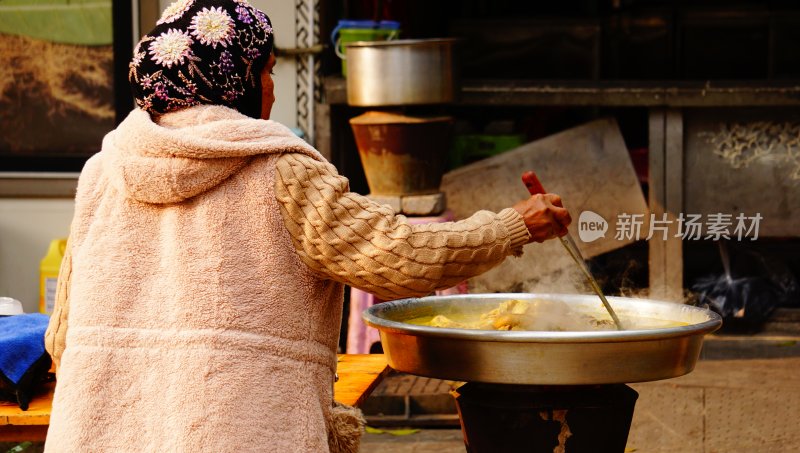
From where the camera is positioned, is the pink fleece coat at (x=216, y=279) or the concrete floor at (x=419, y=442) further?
the concrete floor at (x=419, y=442)

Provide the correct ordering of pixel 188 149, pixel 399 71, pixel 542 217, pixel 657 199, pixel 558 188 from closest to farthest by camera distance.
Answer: pixel 188 149, pixel 542 217, pixel 399 71, pixel 657 199, pixel 558 188

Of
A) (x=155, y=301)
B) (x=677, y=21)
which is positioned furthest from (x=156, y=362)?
(x=677, y=21)

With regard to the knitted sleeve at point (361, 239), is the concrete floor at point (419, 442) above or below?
below

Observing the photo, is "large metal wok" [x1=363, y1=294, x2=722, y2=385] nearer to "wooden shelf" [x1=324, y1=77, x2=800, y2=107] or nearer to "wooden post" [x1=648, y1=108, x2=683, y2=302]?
"wooden shelf" [x1=324, y1=77, x2=800, y2=107]

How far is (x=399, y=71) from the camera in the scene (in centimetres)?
737

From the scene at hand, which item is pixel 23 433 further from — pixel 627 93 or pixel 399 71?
pixel 627 93

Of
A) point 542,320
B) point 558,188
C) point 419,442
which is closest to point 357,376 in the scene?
point 542,320

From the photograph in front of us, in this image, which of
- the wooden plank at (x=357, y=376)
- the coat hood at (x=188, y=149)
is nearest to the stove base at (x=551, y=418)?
the wooden plank at (x=357, y=376)

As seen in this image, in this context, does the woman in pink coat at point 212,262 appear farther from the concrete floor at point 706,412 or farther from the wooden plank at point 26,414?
the concrete floor at point 706,412

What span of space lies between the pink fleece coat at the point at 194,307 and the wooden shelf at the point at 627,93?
5.14 metres

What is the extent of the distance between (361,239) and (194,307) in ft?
1.43

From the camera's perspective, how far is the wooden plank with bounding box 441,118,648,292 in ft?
27.8

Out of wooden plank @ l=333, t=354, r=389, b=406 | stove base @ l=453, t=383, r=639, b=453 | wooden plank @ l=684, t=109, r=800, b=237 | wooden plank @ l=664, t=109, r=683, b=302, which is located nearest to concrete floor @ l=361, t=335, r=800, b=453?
wooden plank @ l=664, t=109, r=683, b=302

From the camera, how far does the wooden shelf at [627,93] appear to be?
8008 millimetres
